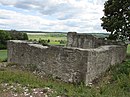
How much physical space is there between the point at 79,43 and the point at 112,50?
4.91 meters

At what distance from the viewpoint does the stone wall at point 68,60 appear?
10.3m

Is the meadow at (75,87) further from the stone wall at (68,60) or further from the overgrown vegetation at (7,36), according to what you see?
the overgrown vegetation at (7,36)

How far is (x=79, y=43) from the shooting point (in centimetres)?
1795

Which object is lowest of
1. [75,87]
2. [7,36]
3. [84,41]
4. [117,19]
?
[75,87]

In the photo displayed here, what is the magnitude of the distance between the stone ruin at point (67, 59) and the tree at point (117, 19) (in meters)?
2.83

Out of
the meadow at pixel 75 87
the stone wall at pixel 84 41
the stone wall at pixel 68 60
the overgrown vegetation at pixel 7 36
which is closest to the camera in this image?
the meadow at pixel 75 87

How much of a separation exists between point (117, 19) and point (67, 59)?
28.2 feet

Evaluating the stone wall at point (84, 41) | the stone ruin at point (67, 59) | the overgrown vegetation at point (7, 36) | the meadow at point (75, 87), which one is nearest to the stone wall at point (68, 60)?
the stone ruin at point (67, 59)

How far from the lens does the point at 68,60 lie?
10.6 m

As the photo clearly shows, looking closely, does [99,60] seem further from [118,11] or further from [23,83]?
[118,11]

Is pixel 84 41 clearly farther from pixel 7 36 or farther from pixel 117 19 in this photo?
pixel 7 36

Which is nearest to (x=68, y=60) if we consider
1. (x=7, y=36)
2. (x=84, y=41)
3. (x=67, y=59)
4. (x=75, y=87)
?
(x=67, y=59)

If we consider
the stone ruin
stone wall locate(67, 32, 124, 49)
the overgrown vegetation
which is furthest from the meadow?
the overgrown vegetation

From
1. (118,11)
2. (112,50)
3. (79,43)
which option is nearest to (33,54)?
(112,50)
